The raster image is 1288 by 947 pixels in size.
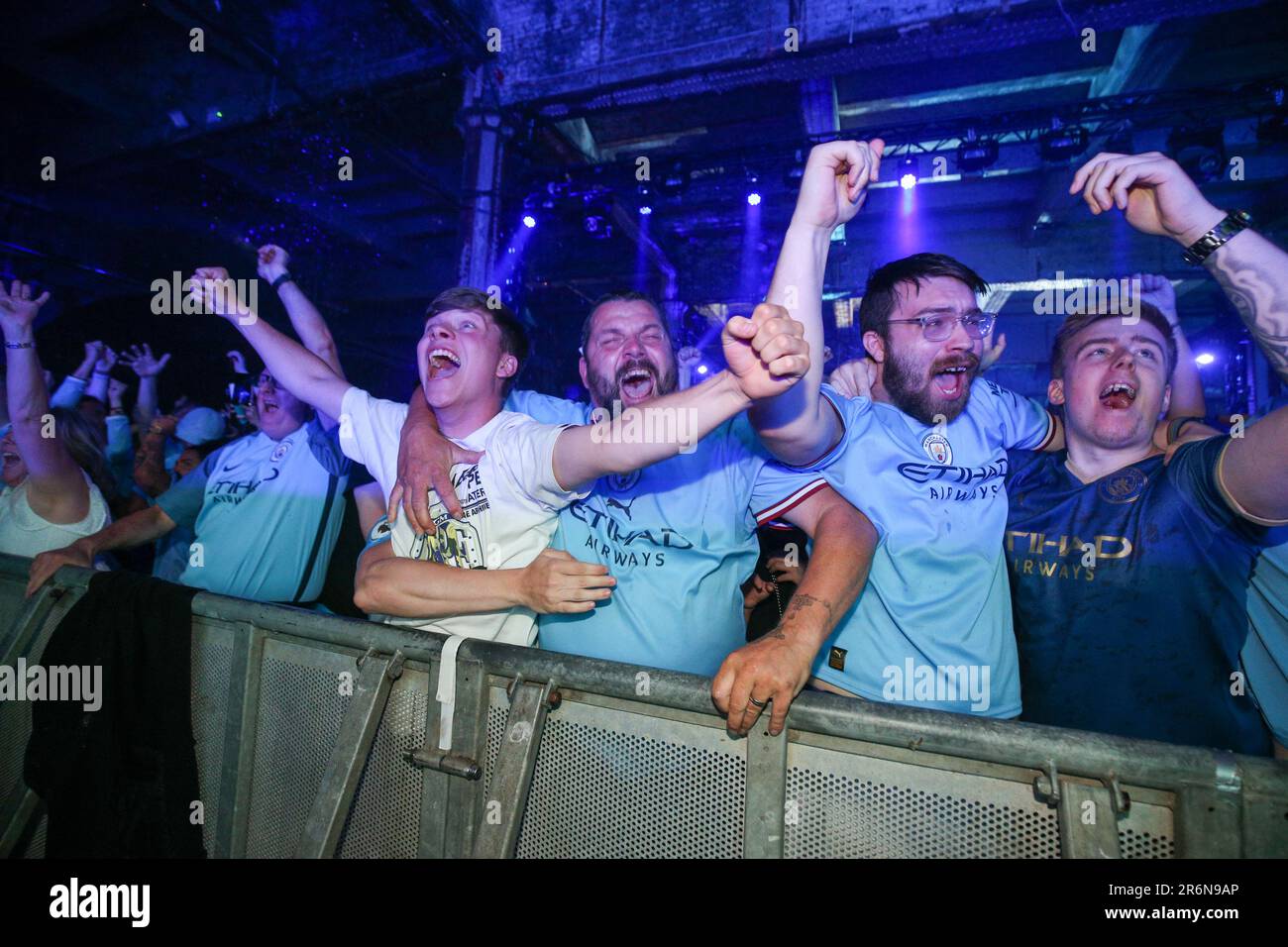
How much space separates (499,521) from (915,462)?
153 cm

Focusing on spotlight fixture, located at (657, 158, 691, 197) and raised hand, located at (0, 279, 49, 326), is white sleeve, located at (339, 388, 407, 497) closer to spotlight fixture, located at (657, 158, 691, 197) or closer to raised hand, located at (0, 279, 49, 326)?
raised hand, located at (0, 279, 49, 326)

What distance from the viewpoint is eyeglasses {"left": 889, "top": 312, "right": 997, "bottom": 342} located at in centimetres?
226

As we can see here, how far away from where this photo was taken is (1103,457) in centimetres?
212

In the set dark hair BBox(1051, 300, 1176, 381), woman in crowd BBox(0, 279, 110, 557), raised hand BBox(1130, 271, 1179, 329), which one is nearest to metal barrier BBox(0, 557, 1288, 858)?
dark hair BBox(1051, 300, 1176, 381)

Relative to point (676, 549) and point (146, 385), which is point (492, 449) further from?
point (146, 385)

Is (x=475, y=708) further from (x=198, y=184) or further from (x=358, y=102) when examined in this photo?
(x=198, y=184)

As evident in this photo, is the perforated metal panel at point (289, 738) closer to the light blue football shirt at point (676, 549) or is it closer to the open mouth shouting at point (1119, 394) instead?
the light blue football shirt at point (676, 549)

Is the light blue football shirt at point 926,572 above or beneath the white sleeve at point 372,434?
beneath

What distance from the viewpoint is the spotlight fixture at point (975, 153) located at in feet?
23.6

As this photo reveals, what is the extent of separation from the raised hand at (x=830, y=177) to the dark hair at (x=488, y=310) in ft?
4.55

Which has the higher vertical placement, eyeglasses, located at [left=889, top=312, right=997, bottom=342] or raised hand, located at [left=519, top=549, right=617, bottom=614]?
eyeglasses, located at [left=889, top=312, right=997, bottom=342]

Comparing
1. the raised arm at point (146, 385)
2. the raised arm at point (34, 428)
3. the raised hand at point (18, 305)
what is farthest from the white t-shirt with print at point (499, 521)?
the raised arm at point (146, 385)

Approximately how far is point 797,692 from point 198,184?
12.5 meters

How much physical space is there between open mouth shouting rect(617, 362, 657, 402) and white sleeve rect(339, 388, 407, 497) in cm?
97
